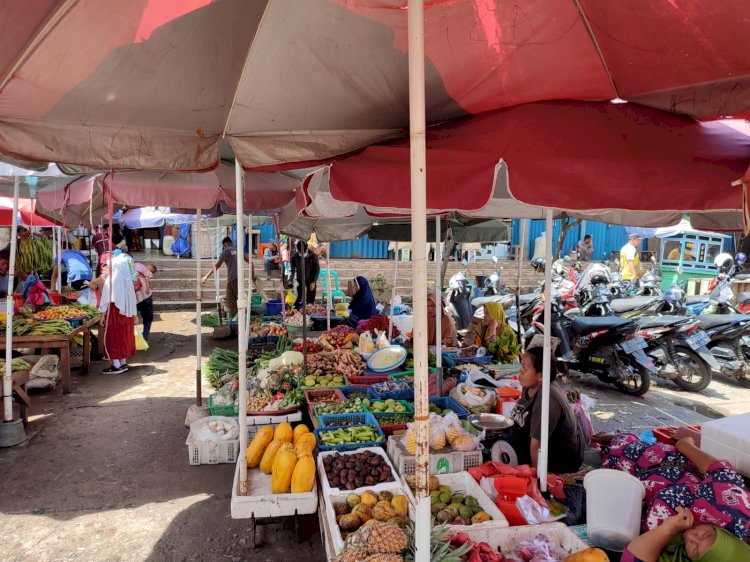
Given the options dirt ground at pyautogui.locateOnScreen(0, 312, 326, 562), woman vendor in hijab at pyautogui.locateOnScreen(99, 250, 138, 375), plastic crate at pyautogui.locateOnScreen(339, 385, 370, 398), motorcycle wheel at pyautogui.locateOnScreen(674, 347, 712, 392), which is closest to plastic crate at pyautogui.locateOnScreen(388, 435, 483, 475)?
dirt ground at pyautogui.locateOnScreen(0, 312, 326, 562)

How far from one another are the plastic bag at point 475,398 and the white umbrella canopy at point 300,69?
111 inches

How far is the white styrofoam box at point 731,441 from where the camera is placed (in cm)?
283

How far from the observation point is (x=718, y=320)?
23.6 feet

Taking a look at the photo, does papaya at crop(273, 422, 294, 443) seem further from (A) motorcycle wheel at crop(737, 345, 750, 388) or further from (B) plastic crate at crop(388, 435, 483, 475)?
(A) motorcycle wheel at crop(737, 345, 750, 388)

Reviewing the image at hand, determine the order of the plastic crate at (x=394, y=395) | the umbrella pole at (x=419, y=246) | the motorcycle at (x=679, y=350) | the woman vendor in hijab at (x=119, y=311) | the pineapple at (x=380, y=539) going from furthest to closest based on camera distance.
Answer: the woman vendor in hijab at (x=119, y=311)
the motorcycle at (x=679, y=350)
the plastic crate at (x=394, y=395)
the pineapple at (x=380, y=539)
the umbrella pole at (x=419, y=246)

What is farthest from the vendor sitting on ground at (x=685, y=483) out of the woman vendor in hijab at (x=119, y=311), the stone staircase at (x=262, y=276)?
the stone staircase at (x=262, y=276)

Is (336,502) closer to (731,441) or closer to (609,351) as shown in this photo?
(731,441)

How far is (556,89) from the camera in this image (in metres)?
2.91

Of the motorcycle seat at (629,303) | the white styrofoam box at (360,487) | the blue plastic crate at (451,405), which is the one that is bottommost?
the white styrofoam box at (360,487)

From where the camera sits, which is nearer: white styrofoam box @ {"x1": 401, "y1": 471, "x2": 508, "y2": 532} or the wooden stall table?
white styrofoam box @ {"x1": 401, "y1": 471, "x2": 508, "y2": 532}

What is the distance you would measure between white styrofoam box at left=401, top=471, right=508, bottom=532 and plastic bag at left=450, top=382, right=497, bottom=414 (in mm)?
1565

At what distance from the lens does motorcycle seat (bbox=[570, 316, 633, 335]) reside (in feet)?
22.3

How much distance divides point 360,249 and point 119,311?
1118 cm

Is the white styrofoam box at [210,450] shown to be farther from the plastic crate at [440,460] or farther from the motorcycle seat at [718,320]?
the motorcycle seat at [718,320]
